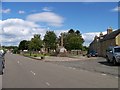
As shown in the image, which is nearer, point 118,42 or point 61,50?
point 118,42

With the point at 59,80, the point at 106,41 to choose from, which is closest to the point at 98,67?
the point at 59,80

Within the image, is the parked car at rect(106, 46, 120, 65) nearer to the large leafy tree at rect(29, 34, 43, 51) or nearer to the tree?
the tree

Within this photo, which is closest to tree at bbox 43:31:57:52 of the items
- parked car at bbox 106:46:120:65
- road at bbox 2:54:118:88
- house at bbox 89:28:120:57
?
house at bbox 89:28:120:57

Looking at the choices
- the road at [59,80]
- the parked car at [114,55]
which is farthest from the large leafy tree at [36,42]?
the road at [59,80]

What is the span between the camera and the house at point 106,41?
270ft

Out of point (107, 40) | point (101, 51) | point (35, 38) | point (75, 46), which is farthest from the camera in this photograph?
point (35, 38)

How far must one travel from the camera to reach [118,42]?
82.2 meters

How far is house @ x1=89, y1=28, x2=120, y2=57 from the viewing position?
270 feet

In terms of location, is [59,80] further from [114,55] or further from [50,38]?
[50,38]

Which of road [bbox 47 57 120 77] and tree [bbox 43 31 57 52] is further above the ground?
tree [bbox 43 31 57 52]

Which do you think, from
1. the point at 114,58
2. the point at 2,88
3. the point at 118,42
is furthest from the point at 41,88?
the point at 118,42

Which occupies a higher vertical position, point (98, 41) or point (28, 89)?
point (98, 41)

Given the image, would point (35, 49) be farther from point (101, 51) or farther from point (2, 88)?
point (2, 88)

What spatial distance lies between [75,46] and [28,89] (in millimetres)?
119302
